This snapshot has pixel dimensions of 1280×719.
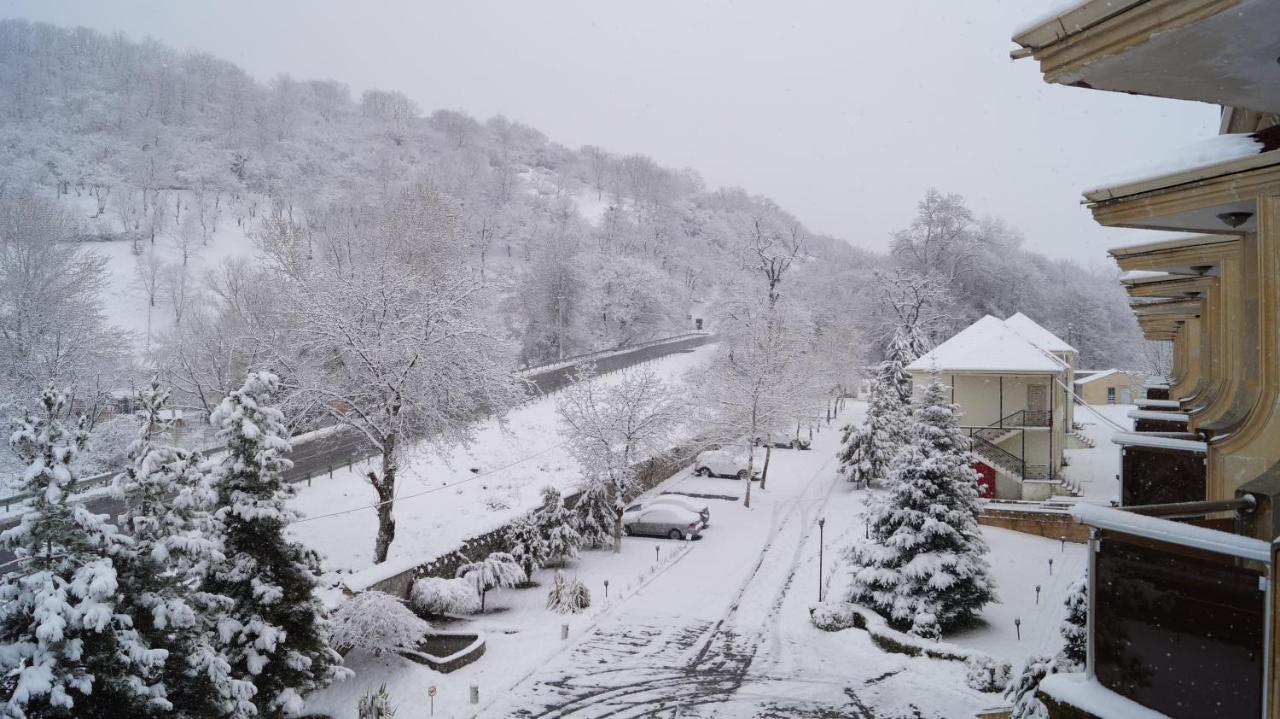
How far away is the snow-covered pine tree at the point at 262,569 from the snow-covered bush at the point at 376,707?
1185 mm

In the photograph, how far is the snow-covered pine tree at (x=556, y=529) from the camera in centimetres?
2016

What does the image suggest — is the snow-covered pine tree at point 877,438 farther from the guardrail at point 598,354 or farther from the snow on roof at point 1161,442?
the snow on roof at point 1161,442

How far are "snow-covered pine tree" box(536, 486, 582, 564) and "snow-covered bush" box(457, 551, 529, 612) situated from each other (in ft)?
6.81

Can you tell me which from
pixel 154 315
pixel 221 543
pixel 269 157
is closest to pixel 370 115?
pixel 269 157

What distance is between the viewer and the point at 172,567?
9539 mm

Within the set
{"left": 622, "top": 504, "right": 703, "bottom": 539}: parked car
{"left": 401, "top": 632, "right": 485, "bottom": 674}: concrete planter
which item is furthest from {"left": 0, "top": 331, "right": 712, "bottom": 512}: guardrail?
{"left": 401, "top": 632, "right": 485, "bottom": 674}: concrete planter

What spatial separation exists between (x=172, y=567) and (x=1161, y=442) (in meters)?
11.2

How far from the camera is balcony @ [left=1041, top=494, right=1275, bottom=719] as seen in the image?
300cm

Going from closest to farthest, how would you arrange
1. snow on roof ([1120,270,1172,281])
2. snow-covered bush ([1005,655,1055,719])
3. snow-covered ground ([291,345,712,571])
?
1. snow on roof ([1120,270,1172,281])
2. snow-covered bush ([1005,655,1055,719])
3. snow-covered ground ([291,345,712,571])

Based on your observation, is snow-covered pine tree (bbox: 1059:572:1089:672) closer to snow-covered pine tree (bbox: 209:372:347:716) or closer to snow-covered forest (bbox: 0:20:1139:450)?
snow-covered pine tree (bbox: 209:372:347:716)

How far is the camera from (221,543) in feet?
35.4

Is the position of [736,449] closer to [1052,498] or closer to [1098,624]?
[1052,498]

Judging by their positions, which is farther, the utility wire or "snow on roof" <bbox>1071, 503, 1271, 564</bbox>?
the utility wire

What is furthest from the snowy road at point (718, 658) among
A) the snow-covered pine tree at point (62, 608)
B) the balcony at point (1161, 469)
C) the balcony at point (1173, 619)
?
the balcony at point (1173, 619)
